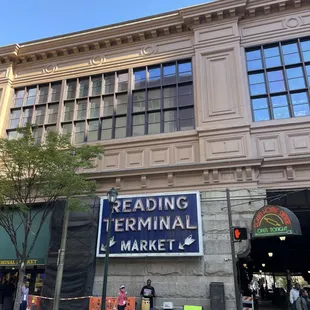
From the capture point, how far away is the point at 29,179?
12.0 m

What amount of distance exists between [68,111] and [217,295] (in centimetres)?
1210

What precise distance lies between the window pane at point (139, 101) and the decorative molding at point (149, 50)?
2327 millimetres

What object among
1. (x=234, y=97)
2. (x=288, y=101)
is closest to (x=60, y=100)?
(x=234, y=97)

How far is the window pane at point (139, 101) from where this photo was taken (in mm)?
16328

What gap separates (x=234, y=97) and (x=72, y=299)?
11.3 meters

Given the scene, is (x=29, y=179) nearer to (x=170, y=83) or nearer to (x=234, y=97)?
(x=170, y=83)

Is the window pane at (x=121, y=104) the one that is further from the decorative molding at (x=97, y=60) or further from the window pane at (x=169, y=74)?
the decorative molding at (x=97, y=60)

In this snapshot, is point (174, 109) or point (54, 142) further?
point (174, 109)

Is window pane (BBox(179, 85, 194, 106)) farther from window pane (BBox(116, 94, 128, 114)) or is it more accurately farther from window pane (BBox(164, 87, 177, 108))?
window pane (BBox(116, 94, 128, 114))

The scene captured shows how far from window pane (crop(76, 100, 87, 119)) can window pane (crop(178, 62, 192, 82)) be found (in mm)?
5528

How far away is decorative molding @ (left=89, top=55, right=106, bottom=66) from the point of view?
1790cm

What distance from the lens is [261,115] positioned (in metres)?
14.3

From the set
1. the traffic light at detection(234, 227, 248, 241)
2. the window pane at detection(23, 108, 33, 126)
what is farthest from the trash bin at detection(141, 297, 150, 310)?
the window pane at detection(23, 108, 33, 126)

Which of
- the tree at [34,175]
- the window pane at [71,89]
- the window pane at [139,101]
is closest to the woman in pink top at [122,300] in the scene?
the tree at [34,175]
